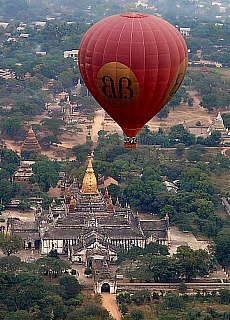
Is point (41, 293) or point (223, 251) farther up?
point (41, 293)

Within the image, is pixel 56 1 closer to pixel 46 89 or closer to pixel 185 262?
pixel 46 89

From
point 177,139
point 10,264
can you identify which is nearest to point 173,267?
point 10,264

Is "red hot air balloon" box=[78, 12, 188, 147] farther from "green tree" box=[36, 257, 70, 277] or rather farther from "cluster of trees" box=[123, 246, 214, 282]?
"green tree" box=[36, 257, 70, 277]

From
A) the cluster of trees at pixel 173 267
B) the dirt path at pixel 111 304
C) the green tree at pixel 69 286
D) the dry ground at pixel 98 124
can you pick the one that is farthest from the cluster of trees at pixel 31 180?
the dirt path at pixel 111 304

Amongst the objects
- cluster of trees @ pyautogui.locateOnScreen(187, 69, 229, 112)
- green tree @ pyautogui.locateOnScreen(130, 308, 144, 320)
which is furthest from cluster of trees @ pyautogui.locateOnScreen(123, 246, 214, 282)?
cluster of trees @ pyautogui.locateOnScreen(187, 69, 229, 112)

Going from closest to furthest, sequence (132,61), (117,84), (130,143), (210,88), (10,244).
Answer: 1. (132,61)
2. (117,84)
3. (130,143)
4. (10,244)
5. (210,88)

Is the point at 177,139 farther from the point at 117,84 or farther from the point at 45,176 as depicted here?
the point at 117,84

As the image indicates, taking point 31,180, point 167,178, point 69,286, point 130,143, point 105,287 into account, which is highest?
point 130,143

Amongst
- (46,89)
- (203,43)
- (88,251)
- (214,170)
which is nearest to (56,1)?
(203,43)
